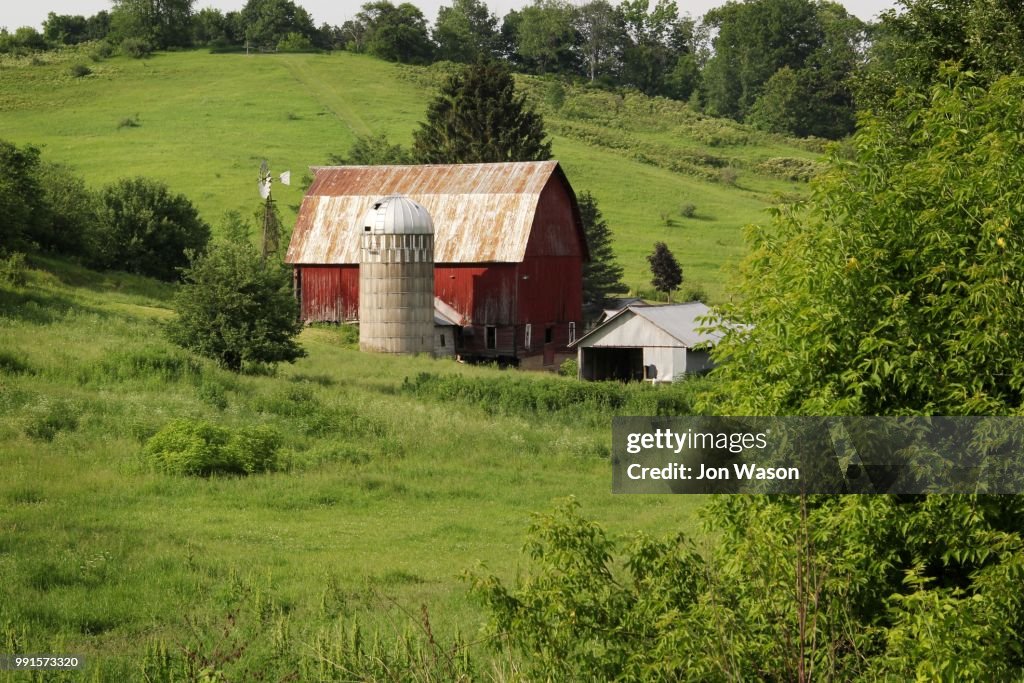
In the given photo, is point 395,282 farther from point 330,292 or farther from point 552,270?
point 552,270

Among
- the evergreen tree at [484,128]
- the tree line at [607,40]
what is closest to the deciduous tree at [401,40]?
the tree line at [607,40]

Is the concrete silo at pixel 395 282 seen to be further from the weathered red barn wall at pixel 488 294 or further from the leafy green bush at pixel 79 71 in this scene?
the leafy green bush at pixel 79 71

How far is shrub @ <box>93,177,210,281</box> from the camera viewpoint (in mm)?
50000

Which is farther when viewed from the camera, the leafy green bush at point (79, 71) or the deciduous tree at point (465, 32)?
the deciduous tree at point (465, 32)

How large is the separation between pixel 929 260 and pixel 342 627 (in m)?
5.67

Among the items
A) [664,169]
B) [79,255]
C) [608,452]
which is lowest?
[608,452]

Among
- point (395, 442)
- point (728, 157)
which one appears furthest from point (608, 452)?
point (728, 157)

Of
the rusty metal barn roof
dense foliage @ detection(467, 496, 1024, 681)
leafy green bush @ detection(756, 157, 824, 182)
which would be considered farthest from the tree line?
dense foliage @ detection(467, 496, 1024, 681)

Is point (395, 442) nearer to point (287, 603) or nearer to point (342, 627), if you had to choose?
point (287, 603)

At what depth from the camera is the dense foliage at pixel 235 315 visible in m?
31.9

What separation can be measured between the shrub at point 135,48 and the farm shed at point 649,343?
279 feet

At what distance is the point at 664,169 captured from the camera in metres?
95.0

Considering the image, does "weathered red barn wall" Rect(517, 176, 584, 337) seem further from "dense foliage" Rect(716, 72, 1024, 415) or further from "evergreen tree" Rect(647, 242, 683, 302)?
"dense foliage" Rect(716, 72, 1024, 415)

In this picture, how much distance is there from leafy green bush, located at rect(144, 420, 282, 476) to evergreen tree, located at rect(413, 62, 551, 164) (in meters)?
45.3
